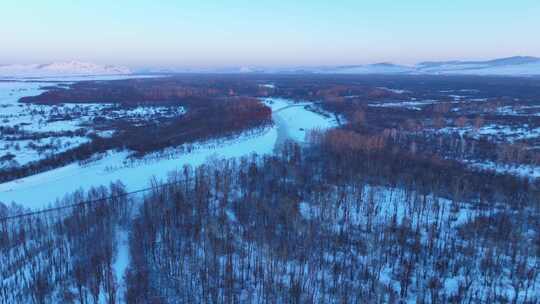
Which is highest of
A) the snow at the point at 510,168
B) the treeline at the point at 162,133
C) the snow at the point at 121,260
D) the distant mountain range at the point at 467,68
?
the distant mountain range at the point at 467,68

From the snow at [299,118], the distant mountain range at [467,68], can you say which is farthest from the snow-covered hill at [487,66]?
the snow at [299,118]

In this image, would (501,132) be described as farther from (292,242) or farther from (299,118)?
(292,242)

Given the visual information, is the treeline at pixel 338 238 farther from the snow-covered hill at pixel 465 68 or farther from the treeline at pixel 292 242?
the snow-covered hill at pixel 465 68

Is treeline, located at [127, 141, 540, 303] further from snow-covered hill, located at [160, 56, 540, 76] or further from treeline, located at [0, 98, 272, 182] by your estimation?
snow-covered hill, located at [160, 56, 540, 76]

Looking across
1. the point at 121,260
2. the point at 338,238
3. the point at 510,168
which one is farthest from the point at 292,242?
the point at 510,168

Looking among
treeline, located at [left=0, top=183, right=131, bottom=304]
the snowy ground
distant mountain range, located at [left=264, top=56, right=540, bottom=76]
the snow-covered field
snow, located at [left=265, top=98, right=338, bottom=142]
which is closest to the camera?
treeline, located at [left=0, top=183, right=131, bottom=304]

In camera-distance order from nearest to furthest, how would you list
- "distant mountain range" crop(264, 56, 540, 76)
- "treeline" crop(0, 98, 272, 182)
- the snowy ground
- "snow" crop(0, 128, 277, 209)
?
"snow" crop(0, 128, 277, 209) → "treeline" crop(0, 98, 272, 182) → the snowy ground → "distant mountain range" crop(264, 56, 540, 76)

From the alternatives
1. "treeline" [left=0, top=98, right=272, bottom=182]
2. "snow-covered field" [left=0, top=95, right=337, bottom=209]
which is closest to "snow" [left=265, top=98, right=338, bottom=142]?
"snow-covered field" [left=0, top=95, right=337, bottom=209]

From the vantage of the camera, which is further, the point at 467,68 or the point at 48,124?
the point at 467,68

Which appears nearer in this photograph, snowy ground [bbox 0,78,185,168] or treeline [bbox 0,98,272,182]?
treeline [bbox 0,98,272,182]
